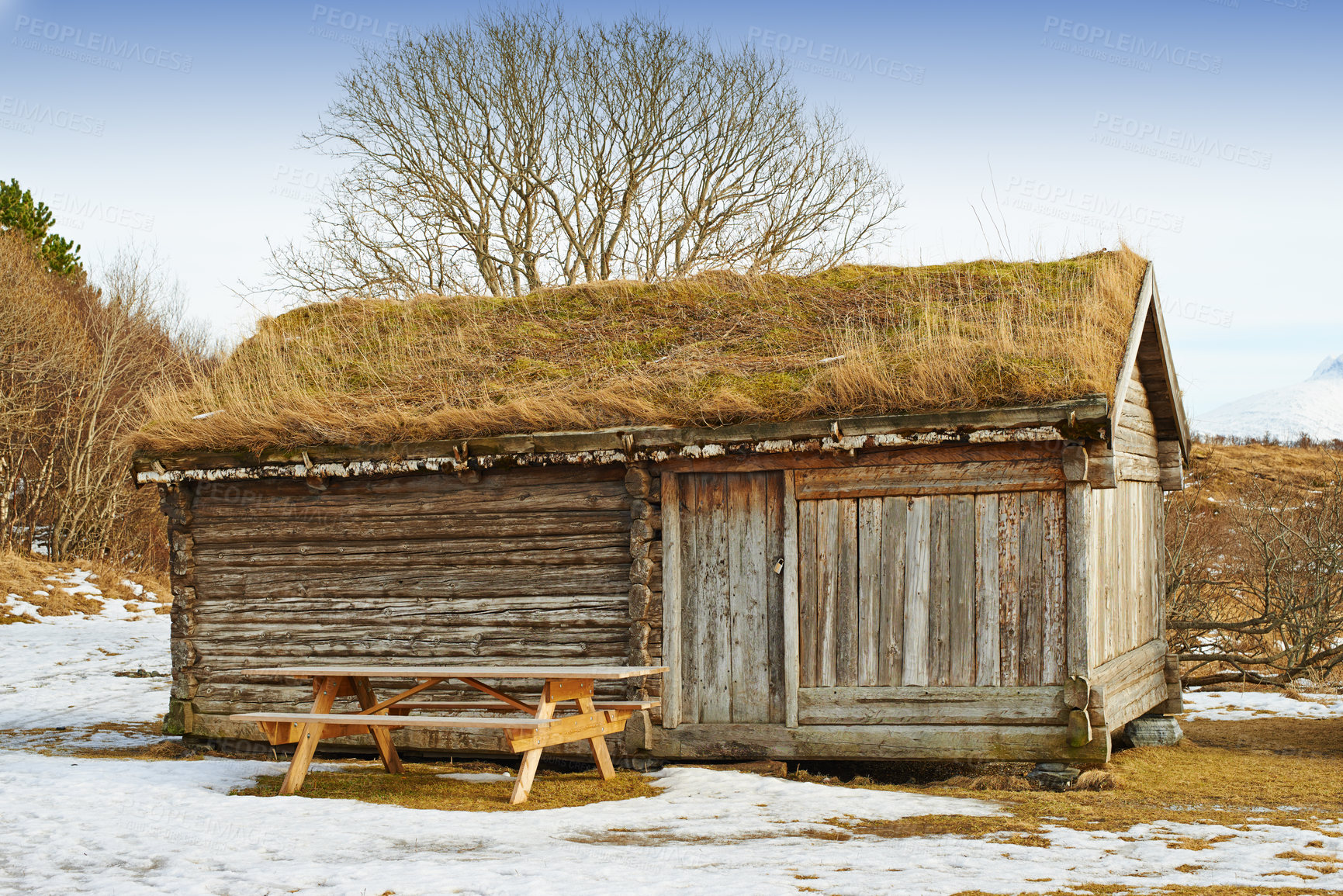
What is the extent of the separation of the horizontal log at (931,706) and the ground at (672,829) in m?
0.43

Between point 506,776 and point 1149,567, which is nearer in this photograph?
point 506,776

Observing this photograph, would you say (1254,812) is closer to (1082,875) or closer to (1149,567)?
(1082,875)

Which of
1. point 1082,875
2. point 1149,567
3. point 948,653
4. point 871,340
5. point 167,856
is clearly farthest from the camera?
point 1149,567

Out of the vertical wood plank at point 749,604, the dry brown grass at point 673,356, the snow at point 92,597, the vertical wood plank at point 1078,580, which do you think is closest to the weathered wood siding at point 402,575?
the dry brown grass at point 673,356

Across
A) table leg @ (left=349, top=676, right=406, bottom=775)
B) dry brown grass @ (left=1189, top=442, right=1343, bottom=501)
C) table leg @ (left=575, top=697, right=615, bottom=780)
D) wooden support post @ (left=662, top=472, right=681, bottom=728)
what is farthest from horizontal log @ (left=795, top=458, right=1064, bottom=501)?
dry brown grass @ (left=1189, top=442, right=1343, bottom=501)

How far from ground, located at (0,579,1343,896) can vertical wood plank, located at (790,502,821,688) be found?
2.58ft

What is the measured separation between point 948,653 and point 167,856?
17.5 feet

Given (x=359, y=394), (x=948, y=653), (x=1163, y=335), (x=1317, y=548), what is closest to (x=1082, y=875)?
(x=948, y=653)

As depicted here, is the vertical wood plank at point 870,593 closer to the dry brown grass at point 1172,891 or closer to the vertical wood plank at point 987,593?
the vertical wood plank at point 987,593

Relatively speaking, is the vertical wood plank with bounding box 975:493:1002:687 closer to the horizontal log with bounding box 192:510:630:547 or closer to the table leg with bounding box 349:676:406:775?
the horizontal log with bounding box 192:510:630:547

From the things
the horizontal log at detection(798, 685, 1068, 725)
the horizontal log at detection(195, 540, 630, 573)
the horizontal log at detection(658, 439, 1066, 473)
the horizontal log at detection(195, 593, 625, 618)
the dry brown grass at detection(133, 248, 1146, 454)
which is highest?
the dry brown grass at detection(133, 248, 1146, 454)

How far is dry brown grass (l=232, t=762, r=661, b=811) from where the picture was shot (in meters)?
7.46

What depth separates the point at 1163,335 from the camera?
34.0 feet

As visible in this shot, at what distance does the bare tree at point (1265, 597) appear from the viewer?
542 inches
